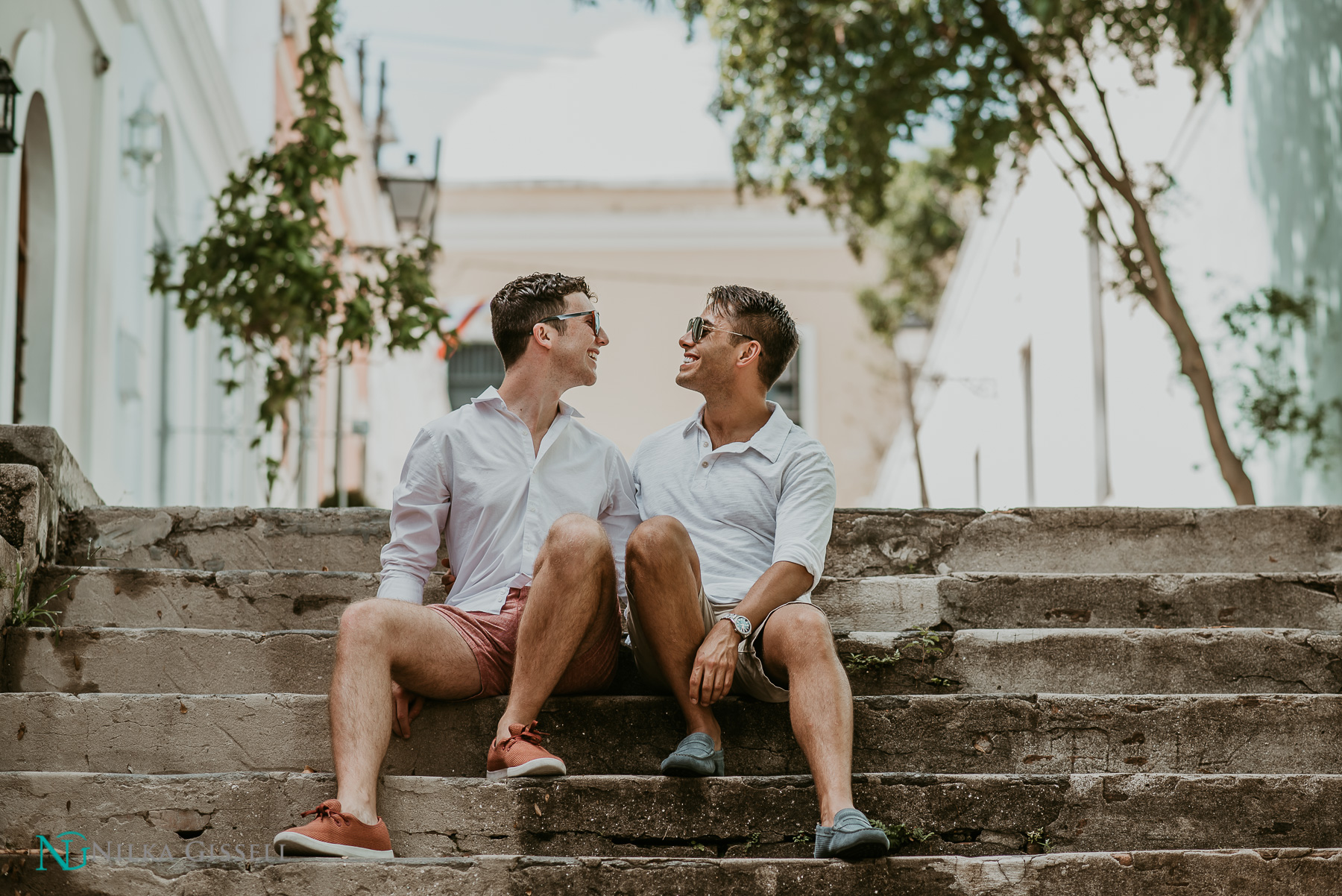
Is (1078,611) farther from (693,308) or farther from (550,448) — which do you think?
(693,308)

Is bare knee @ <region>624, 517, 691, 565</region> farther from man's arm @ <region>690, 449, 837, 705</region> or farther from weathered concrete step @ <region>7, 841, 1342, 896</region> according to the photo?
weathered concrete step @ <region>7, 841, 1342, 896</region>

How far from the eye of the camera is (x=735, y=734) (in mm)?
3396

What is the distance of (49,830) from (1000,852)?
6.21ft

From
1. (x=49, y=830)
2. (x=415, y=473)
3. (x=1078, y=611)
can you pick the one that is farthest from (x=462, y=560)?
(x=1078, y=611)

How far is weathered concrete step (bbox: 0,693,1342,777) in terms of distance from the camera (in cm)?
334

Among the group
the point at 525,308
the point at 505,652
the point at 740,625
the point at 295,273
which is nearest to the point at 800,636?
the point at 740,625

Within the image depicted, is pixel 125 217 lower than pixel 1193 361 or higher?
higher

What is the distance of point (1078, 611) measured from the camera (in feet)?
13.3

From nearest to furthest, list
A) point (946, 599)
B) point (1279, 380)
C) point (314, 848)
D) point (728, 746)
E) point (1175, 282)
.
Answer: point (314, 848)
point (728, 746)
point (946, 599)
point (1279, 380)
point (1175, 282)

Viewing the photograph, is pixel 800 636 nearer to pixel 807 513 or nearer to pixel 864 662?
pixel 807 513

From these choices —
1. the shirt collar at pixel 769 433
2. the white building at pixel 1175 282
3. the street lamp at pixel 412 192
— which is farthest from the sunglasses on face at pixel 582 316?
the street lamp at pixel 412 192

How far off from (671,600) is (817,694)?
365mm

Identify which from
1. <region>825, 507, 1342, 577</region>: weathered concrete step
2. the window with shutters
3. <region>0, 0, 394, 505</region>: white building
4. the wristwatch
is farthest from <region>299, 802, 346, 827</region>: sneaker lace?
the window with shutters

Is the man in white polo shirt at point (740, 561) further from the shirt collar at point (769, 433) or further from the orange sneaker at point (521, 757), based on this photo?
the orange sneaker at point (521, 757)
